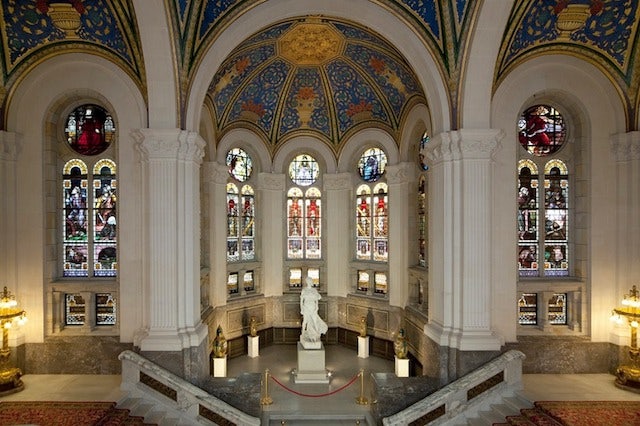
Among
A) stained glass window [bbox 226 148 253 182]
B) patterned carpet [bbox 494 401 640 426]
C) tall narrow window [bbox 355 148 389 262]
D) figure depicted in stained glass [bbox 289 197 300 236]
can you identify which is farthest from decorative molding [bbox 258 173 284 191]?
patterned carpet [bbox 494 401 640 426]

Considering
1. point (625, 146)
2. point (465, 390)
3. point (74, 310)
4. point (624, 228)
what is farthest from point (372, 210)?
point (74, 310)

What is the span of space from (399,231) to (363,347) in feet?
14.3

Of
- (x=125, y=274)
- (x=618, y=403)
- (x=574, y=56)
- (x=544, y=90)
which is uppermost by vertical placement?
(x=574, y=56)

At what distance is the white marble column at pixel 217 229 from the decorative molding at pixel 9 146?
5.48m

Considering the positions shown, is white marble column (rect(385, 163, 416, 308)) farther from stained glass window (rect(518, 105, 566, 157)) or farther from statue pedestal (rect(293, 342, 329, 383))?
stained glass window (rect(518, 105, 566, 157))

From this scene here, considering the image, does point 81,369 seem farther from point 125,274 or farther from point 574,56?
point 574,56

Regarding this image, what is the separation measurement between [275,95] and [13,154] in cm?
853

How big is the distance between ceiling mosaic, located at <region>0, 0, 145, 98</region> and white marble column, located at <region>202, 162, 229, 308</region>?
4599 mm

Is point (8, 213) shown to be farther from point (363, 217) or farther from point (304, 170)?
point (363, 217)

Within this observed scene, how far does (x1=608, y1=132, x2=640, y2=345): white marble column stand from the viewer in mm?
11289

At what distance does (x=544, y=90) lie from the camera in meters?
11.7

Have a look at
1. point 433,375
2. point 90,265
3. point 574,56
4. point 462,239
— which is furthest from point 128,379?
point 574,56

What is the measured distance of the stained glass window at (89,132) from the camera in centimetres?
1212

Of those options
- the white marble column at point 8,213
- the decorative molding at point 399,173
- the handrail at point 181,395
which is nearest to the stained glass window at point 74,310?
the white marble column at point 8,213
